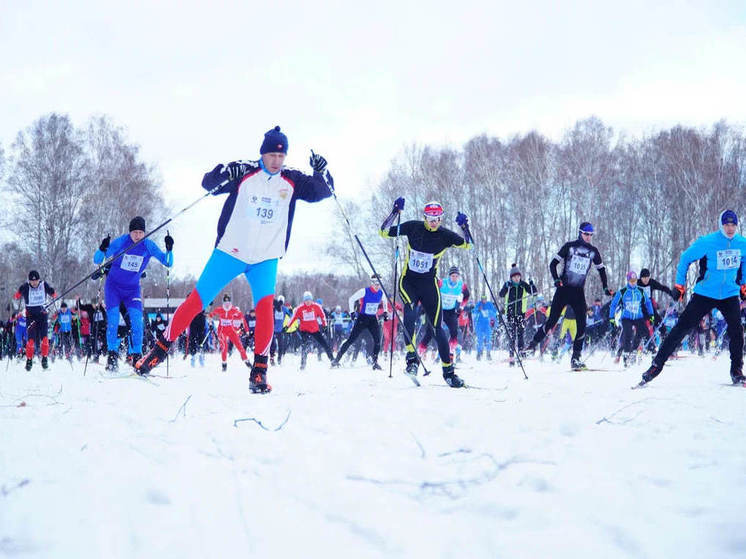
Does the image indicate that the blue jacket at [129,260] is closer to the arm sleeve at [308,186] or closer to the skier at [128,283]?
the skier at [128,283]

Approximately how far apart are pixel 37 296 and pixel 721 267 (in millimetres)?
9727

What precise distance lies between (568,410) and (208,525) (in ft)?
7.93

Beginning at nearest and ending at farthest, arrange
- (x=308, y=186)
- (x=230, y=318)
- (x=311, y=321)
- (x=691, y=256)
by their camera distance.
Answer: (x=308, y=186) < (x=691, y=256) < (x=230, y=318) < (x=311, y=321)

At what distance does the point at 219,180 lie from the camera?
15.7 ft

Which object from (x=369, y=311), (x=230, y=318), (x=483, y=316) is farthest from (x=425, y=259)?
(x=483, y=316)

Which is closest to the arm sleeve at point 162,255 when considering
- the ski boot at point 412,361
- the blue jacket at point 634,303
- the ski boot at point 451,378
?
the ski boot at point 412,361

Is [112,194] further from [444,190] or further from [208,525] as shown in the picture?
[208,525]

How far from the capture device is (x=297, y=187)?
500 cm

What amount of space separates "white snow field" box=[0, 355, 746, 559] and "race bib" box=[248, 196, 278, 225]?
1.83m

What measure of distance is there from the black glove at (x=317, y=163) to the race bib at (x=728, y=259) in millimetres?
4063

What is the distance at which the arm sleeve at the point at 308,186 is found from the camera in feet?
16.4

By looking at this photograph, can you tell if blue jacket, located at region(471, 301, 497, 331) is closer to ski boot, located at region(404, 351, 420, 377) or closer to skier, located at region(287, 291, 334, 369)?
skier, located at region(287, 291, 334, 369)

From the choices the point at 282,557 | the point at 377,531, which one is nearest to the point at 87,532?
the point at 282,557

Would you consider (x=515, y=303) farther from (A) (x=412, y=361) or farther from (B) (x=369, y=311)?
(A) (x=412, y=361)
